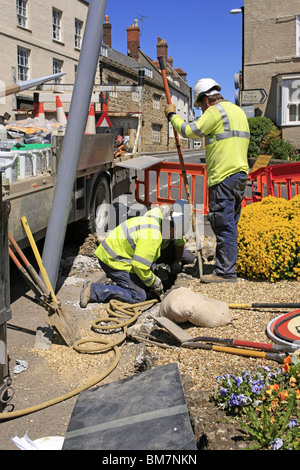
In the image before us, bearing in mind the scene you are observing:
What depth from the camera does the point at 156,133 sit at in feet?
137

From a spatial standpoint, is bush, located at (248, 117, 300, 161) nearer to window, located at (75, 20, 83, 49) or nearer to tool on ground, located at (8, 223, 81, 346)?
window, located at (75, 20, 83, 49)

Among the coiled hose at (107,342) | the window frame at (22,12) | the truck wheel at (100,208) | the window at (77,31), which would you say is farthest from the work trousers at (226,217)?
the window at (77,31)

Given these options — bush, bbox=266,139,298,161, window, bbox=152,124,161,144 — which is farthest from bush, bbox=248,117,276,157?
window, bbox=152,124,161,144

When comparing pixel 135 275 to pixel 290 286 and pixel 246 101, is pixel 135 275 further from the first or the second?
pixel 246 101

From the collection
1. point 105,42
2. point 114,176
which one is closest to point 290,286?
point 114,176

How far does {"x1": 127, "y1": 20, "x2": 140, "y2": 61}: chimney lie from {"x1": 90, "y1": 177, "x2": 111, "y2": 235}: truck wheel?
124 ft

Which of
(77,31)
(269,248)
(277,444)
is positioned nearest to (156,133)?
(77,31)

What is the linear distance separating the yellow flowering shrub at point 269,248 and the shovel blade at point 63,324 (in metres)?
1.99

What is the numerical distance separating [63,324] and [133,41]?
42976mm

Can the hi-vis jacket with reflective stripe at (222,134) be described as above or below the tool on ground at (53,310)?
above

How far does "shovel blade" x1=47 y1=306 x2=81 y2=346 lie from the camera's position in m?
4.36

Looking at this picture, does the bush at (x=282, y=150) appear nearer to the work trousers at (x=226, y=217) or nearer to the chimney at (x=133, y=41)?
the work trousers at (x=226, y=217)

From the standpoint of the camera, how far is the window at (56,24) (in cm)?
2361

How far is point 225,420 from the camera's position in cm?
263
